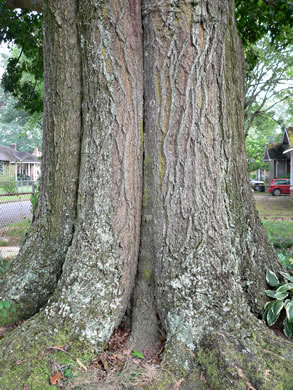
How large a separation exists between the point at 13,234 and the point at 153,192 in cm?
721

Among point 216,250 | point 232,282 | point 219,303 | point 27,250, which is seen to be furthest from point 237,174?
point 27,250

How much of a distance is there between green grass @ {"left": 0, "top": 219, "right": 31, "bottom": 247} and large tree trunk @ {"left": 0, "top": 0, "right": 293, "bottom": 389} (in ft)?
19.2

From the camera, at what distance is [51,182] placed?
314 centimetres

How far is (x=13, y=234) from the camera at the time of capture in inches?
348

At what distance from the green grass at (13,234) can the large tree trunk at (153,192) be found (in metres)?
5.85

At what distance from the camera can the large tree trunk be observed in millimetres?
2596

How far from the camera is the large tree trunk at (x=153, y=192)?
8.52ft

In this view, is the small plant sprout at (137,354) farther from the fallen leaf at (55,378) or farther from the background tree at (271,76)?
the background tree at (271,76)

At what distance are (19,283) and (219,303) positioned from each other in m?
1.90

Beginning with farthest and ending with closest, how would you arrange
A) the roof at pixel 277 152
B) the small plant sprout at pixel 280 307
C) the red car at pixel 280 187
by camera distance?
1. the roof at pixel 277 152
2. the red car at pixel 280 187
3. the small plant sprout at pixel 280 307

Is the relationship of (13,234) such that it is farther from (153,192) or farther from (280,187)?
(280,187)

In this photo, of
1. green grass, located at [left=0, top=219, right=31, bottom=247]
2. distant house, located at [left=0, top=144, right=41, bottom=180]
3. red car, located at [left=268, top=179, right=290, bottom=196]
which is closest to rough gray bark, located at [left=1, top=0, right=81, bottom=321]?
green grass, located at [left=0, top=219, right=31, bottom=247]

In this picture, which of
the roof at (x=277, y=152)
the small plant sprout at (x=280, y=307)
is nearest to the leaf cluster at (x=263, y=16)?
the small plant sprout at (x=280, y=307)

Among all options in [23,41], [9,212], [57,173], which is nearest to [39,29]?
[23,41]
